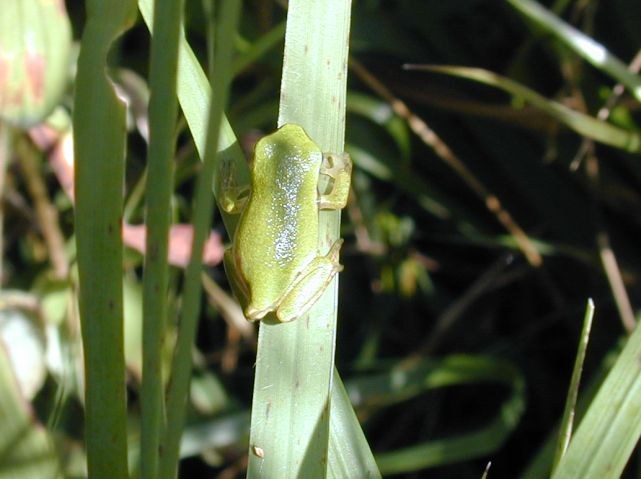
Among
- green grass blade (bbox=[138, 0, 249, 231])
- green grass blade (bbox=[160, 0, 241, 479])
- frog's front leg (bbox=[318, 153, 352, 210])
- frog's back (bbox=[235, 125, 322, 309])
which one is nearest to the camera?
green grass blade (bbox=[160, 0, 241, 479])

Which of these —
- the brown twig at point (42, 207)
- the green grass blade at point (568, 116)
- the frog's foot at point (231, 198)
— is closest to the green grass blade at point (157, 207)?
the frog's foot at point (231, 198)

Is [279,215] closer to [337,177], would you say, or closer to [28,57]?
[337,177]

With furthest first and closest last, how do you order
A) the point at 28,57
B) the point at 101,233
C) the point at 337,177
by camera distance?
the point at 337,177
the point at 28,57
the point at 101,233

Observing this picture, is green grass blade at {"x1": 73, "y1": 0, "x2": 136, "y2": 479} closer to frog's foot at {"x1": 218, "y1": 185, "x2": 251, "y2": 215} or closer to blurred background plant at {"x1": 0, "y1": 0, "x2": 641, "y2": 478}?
frog's foot at {"x1": 218, "y1": 185, "x2": 251, "y2": 215}

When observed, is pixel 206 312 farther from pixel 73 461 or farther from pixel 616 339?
pixel 616 339

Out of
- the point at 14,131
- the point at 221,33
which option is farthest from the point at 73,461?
the point at 221,33

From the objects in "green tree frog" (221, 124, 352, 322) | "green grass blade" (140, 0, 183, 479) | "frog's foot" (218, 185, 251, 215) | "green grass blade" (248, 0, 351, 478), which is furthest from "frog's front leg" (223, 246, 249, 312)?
"green grass blade" (140, 0, 183, 479)

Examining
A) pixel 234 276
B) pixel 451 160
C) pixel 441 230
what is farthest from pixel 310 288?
pixel 441 230
